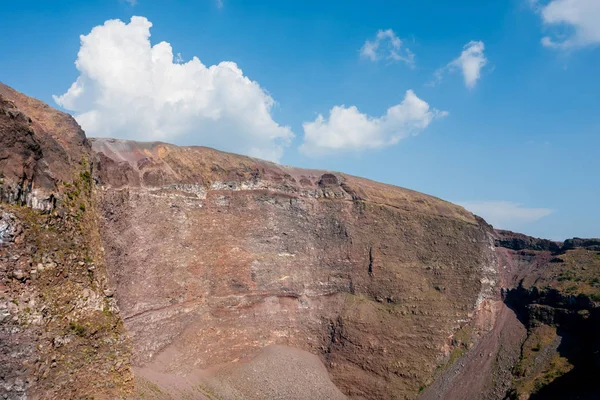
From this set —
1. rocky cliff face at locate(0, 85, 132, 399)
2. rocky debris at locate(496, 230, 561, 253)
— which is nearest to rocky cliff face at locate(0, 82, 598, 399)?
rocky debris at locate(496, 230, 561, 253)

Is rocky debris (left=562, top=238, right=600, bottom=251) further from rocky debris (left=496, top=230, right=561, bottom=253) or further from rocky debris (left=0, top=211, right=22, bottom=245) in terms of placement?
rocky debris (left=0, top=211, right=22, bottom=245)

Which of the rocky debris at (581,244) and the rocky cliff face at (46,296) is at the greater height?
the rocky debris at (581,244)

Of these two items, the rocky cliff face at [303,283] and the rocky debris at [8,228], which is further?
the rocky cliff face at [303,283]

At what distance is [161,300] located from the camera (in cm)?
3183

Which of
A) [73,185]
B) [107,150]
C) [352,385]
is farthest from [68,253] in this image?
[352,385]

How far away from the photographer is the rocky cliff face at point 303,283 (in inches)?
1223

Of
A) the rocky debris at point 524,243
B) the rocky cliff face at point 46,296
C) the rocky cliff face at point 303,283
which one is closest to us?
the rocky cliff face at point 46,296

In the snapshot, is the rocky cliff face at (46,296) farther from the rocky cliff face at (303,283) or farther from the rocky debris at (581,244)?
the rocky debris at (581,244)

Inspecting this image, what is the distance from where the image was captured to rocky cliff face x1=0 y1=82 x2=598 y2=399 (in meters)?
31.1

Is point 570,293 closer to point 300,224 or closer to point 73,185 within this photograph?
point 300,224

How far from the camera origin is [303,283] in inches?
1567

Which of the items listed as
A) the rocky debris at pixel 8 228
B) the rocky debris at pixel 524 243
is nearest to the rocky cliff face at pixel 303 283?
the rocky debris at pixel 524 243

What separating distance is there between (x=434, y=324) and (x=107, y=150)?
30202 millimetres

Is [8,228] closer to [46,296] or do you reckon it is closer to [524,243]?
[46,296]
